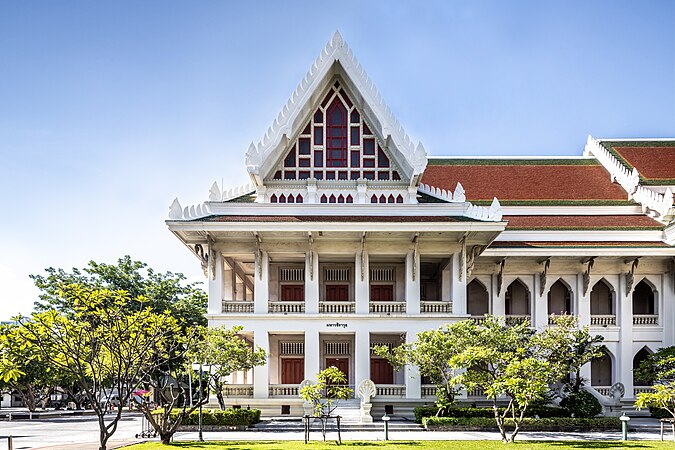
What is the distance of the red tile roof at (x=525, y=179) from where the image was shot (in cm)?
4084

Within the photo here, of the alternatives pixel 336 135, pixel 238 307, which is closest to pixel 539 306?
pixel 336 135

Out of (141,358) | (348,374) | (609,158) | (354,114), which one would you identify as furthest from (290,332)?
(609,158)

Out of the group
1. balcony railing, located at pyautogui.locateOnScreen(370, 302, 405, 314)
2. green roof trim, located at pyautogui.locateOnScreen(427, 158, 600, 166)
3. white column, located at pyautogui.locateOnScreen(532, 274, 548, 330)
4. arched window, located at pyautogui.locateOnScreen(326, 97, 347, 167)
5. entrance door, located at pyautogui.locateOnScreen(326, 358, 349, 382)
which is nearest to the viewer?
balcony railing, located at pyautogui.locateOnScreen(370, 302, 405, 314)

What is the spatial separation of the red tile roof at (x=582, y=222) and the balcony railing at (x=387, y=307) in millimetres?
7294

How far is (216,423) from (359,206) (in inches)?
440

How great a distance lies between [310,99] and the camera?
109ft

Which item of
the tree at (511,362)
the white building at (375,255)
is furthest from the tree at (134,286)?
the tree at (511,362)

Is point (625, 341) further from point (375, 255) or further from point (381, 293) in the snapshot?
point (375, 255)

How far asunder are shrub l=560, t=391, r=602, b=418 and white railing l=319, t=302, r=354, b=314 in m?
9.54

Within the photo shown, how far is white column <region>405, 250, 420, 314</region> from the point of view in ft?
107

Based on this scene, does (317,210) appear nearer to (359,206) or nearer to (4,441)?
(359,206)

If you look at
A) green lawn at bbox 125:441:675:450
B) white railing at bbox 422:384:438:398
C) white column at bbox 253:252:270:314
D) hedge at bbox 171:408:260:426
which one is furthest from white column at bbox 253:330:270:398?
green lawn at bbox 125:441:675:450

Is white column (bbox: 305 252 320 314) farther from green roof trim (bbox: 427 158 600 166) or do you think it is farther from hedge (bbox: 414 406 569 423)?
green roof trim (bbox: 427 158 600 166)

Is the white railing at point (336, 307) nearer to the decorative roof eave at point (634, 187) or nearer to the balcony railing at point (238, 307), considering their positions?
the balcony railing at point (238, 307)
